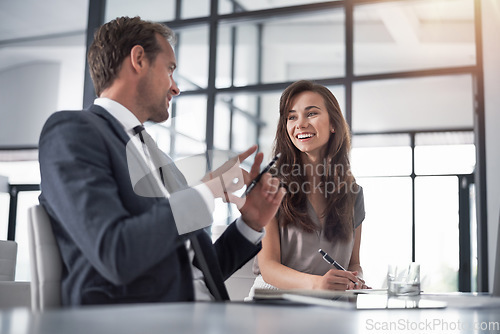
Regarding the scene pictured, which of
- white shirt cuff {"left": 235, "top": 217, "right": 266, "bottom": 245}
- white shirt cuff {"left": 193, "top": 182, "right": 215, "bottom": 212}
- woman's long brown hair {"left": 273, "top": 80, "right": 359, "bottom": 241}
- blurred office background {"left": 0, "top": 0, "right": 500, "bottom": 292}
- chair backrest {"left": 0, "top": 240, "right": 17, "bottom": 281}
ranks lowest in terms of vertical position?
chair backrest {"left": 0, "top": 240, "right": 17, "bottom": 281}

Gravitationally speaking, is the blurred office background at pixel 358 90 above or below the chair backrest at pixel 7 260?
above

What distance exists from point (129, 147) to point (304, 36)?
4.74 m

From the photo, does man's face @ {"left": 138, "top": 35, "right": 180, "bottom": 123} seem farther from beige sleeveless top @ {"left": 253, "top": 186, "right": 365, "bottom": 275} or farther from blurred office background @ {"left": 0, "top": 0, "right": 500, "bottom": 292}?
blurred office background @ {"left": 0, "top": 0, "right": 500, "bottom": 292}

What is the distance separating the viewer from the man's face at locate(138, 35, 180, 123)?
1482 mm

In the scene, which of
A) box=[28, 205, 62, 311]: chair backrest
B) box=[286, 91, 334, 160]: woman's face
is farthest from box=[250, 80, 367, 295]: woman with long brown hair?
box=[28, 205, 62, 311]: chair backrest

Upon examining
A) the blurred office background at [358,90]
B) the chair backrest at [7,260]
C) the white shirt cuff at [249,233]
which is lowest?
the chair backrest at [7,260]

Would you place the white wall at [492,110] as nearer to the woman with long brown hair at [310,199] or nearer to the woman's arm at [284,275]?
the woman with long brown hair at [310,199]

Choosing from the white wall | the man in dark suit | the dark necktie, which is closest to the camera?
the man in dark suit

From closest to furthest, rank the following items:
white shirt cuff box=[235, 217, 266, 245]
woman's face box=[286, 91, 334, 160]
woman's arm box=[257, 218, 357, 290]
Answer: white shirt cuff box=[235, 217, 266, 245] → woman's arm box=[257, 218, 357, 290] → woman's face box=[286, 91, 334, 160]

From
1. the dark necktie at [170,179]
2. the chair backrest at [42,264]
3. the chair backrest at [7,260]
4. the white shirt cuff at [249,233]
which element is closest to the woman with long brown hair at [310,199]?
the white shirt cuff at [249,233]

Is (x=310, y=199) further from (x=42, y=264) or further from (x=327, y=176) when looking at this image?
(x=42, y=264)

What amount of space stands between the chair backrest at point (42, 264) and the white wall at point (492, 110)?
Result: 3.64 metres

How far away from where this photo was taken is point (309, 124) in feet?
7.75

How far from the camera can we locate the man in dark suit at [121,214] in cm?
108
